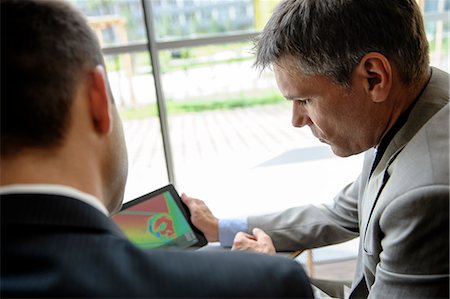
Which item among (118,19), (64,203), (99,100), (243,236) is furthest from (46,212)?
(118,19)

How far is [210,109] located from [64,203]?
2165mm

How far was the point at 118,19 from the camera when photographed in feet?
7.61

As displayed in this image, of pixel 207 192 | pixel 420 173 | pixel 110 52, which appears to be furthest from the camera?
pixel 207 192

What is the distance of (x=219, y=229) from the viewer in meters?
1.35

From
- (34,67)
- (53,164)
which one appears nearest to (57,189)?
(53,164)

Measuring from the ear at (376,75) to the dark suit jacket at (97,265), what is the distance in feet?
1.73

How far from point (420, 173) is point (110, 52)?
1830 millimetres

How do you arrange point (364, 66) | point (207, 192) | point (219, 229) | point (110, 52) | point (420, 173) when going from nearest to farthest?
point (420, 173), point (364, 66), point (219, 229), point (110, 52), point (207, 192)

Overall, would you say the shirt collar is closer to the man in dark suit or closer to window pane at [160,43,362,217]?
the man in dark suit

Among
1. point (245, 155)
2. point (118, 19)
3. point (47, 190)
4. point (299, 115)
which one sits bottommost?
point (245, 155)

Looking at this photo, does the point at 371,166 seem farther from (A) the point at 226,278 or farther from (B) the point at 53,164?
(B) the point at 53,164

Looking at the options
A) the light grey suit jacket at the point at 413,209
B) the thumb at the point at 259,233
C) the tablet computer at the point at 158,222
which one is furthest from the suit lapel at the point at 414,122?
the tablet computer at the point at 158,222

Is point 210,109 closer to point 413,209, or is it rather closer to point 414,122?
point 414,122

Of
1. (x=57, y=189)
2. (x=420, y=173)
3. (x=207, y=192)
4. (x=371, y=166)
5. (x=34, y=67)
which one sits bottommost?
(x=207, y=192)
